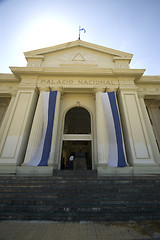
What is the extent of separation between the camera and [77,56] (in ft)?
38.4

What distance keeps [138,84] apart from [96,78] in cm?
438

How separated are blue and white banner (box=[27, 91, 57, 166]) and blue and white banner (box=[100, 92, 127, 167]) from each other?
4.04m

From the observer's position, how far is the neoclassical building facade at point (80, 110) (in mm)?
6621

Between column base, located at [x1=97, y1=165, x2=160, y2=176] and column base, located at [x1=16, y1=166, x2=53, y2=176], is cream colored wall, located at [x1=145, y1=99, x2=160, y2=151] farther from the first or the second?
column base, located at [x1=16, y1=166, x2=53, y2=176]

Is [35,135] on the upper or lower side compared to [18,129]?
lower

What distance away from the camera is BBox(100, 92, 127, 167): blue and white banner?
6.50 meters

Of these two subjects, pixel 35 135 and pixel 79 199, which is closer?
pixel 79 199

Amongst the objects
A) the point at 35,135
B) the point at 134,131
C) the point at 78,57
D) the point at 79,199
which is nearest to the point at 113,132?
the point at 134,131

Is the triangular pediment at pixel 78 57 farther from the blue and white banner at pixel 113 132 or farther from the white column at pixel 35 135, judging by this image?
the white column at pixel 35 135

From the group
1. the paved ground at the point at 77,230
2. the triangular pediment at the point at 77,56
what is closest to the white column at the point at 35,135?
the paved ground at the point at 77,230

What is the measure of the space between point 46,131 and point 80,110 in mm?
6405

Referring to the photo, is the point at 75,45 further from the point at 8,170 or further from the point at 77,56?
the point at 8,170

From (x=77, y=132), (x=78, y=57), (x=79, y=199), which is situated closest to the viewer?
(x=79, y=199)

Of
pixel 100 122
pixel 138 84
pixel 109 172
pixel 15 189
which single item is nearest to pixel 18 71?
pixel 100 122
